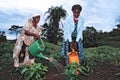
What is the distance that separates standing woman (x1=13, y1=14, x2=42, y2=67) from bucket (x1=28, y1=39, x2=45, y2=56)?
24cm

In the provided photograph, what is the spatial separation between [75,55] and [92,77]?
699 mm

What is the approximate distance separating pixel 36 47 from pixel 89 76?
1.16 metres

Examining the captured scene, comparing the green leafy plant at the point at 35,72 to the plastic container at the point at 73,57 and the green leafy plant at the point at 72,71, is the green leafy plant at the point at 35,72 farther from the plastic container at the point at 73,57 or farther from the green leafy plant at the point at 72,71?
the plastic container at the point at 73,57

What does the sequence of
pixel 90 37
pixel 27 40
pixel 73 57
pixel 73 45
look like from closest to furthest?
pixel 73 57 < pixel 73 45 < pixel 27 40 < pixel 90 37

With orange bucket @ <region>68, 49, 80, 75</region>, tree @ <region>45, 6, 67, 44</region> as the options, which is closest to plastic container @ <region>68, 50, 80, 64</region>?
orange bucket @ <region>68, 49, 80, 75</region>

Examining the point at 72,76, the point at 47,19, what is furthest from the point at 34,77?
the point at 47,19

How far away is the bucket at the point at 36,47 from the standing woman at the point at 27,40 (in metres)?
0.24

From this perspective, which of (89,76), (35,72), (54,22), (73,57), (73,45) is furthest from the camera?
(54,22)

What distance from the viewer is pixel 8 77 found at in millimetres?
7340

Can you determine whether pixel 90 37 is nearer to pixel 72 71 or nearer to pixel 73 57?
pixel 73 57

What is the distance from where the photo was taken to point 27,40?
25.2 ft

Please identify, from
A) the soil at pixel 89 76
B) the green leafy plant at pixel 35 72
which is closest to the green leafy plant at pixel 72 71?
the green leafy plant at pixel 35 72

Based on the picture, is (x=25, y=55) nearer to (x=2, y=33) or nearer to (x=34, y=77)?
(x=34, y=77)

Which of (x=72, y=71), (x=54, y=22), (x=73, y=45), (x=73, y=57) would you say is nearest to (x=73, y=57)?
(x=73, y=57)
